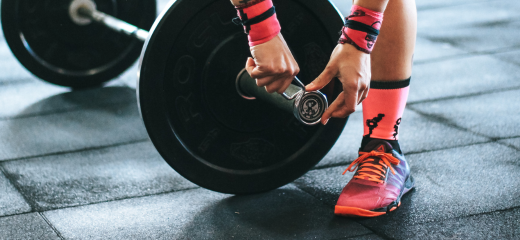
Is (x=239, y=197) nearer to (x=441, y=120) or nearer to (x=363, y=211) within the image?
(x=363, y=211)

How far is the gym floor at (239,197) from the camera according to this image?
1098mm

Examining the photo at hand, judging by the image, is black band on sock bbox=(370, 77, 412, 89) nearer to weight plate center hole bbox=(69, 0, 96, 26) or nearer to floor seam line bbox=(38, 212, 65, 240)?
floor seam line bbox=(38, 212, 65, 240)

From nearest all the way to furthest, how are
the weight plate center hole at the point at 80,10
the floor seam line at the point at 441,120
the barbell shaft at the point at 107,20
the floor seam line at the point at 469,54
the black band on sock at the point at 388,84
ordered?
the black band on sock at the point at 388,84 < the floor seam line at the point at 441,120 < the barbell shaft at the point at 107,20 < the weight plate center hole at the point at 80,10 < the floor seam line at the point at 469,54

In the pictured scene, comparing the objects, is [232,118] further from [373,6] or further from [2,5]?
[2,5]

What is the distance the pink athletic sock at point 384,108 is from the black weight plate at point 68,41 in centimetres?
124

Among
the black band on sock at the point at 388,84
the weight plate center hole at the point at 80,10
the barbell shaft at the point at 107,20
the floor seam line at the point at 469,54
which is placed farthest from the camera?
the floor seam line at the point at 469,54

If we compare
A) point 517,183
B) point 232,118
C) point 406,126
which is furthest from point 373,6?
point 406,126

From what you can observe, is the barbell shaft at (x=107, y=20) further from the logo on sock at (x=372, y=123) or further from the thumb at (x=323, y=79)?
the thumb at (x=323, y=79)

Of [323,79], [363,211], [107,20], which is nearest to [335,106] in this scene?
[323,79]

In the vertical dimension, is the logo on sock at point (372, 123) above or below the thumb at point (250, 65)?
below

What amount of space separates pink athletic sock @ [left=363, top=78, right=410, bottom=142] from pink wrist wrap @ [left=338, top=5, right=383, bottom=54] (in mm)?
293

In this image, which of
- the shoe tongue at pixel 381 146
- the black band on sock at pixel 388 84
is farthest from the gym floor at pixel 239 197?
the black band on sock at pixel 388 84

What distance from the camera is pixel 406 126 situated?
1.71 meters

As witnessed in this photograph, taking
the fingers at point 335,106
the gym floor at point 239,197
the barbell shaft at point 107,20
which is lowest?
the gym floor at point 239,197
